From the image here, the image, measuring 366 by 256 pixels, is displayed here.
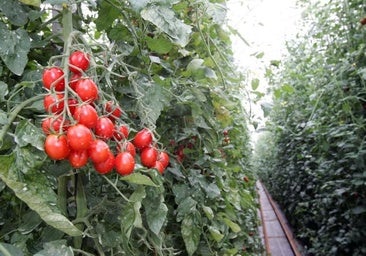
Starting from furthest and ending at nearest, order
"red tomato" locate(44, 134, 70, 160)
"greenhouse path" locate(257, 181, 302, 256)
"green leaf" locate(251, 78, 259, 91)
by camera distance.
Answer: "greenhouse path" locate(257, 181, 302, 256) → "green leaf" locate(251, 78, 259, 91) → "red tomato" locate(44, 134, 70, 160)

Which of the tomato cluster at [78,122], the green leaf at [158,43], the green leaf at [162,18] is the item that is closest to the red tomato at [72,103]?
the tomato cluster at [78,122]

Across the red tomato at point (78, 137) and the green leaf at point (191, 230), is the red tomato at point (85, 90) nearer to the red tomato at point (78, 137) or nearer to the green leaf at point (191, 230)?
the red tomato at point (78, 137)

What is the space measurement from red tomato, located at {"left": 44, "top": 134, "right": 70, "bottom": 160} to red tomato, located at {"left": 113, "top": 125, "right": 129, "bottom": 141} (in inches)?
3.8

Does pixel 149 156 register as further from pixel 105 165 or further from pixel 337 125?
pixel 337 125

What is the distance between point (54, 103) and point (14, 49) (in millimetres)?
237

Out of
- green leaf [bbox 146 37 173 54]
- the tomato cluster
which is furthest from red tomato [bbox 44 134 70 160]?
green leaf [bbox 146 37 173 54]

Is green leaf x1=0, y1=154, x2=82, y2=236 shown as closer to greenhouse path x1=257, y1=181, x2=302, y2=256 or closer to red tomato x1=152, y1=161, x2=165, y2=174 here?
red tomato x1=152, y1=161, x2=165, y2=174

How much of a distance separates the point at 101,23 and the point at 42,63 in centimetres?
15

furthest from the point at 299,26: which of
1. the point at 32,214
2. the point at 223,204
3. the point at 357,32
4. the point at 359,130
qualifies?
the point at 32,214

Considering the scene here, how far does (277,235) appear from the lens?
17.8 ft

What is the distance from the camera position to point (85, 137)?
0.45 metres

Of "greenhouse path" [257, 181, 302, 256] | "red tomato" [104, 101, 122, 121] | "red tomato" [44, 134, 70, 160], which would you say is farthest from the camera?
"greenhouse path" [257, 181, 302, 256]

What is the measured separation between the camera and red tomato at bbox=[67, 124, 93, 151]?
17.6 inches

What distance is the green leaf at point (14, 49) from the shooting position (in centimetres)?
62
